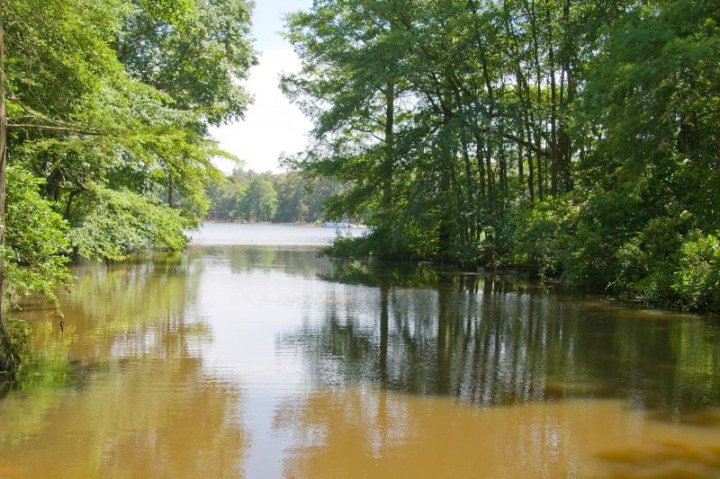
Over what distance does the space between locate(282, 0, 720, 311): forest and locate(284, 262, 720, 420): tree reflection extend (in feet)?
9.23

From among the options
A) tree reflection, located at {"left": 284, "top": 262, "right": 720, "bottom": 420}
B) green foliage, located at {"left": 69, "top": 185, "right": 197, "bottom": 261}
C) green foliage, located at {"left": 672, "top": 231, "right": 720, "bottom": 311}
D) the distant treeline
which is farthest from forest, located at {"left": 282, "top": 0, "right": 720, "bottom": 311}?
the distant treeline

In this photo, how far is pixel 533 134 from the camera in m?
26.6

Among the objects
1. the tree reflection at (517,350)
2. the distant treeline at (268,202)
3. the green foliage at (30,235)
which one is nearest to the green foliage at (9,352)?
the green foliage at (30,235)

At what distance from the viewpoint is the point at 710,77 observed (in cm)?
1484

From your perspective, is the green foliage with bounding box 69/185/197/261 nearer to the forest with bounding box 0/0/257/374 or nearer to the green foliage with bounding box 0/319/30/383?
the forest with bounding box 0/0/257/374

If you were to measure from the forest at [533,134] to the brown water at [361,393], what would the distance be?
346 centimetres

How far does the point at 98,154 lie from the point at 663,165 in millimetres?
13852

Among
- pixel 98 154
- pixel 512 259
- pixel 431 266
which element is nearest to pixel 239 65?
pixel 431 266

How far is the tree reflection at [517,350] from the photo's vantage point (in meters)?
8.27

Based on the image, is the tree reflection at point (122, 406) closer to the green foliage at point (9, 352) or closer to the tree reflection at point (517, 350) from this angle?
the green foliage at point (9, 352)

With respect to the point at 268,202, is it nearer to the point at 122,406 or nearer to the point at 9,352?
the point at 9,352

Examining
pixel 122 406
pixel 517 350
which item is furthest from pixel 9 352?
pixel 517 350

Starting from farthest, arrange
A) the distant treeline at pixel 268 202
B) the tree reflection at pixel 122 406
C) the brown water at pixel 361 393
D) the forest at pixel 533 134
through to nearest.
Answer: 1. the distant treeline at pixel 268 202
2. the forest at pixel 533 134
3. the brown water at pixel 361 393
4. the tree reflection at pixel 122 406

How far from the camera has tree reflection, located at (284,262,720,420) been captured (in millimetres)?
8273
